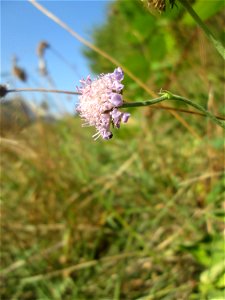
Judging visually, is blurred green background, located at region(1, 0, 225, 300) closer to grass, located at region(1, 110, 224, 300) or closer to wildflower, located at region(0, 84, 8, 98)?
grass, located at region(1, 110, 224, 300)

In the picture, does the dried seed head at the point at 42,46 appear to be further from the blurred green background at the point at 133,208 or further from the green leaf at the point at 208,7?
the green leaf at the point at 208,7

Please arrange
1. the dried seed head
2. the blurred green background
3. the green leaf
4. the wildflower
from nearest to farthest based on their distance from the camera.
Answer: the wildflower
the green leaf
the blurred green background
the dried seed head

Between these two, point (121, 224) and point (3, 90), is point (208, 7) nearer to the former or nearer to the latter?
point (3, 90)

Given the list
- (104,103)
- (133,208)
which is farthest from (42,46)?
(104,103)

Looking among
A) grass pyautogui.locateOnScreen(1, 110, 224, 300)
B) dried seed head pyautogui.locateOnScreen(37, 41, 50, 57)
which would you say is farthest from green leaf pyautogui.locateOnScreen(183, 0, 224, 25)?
dried seed head pyautogui.locateOnScreen(37, 41, 50, 57)

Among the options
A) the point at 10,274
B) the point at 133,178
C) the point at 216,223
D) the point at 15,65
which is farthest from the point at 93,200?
the point at 15,65

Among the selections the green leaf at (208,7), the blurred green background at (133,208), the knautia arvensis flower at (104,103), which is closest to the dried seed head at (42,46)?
the blurred green background at (133,208)

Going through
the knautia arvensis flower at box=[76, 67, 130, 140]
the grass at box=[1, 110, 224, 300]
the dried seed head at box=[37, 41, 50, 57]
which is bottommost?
the knautia arvensis flower at box=[76, 67, 130, 140]

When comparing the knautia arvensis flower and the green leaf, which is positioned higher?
the green leaf
